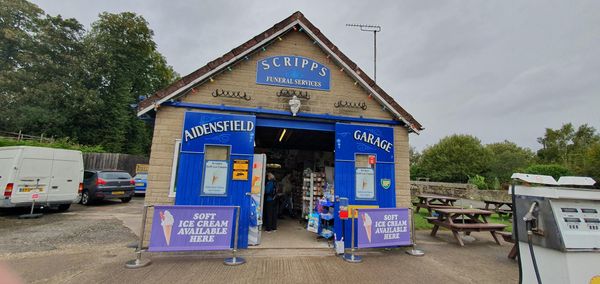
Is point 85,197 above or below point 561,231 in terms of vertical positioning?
below

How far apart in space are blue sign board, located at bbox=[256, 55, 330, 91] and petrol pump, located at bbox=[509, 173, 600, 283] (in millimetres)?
5194

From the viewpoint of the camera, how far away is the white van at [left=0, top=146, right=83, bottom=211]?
27.6ft

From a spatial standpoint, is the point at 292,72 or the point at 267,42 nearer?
the point at 267,42

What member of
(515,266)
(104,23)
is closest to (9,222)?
(515,266)

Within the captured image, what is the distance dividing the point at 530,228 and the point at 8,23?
36.5 m

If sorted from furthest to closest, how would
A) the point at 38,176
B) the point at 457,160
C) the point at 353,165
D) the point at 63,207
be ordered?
1. the point at 457,160
2. the point at 63,207
3. the point at 38,176
4. the point at 353,165

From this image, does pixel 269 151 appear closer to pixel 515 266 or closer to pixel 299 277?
pixel 299 277

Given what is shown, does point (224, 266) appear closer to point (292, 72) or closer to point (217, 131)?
point (217, 131)

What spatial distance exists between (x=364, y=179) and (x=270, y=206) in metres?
2.89

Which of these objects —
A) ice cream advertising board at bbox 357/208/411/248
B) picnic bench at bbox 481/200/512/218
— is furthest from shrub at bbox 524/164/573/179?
ice cream advertising board at bbox 357/208/411/248

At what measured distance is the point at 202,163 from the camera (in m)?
6.02

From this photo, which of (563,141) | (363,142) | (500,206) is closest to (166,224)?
(363,142)

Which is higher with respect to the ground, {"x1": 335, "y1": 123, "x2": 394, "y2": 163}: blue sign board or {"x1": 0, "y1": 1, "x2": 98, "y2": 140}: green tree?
{"x1": 0, "y1": 1, "x2": 98, "y2": 140}: green tree

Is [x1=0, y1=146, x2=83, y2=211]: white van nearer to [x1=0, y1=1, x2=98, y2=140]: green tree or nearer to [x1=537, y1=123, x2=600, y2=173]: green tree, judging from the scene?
[x1=0, y1=1, x2=98, y2=140]: green tree
